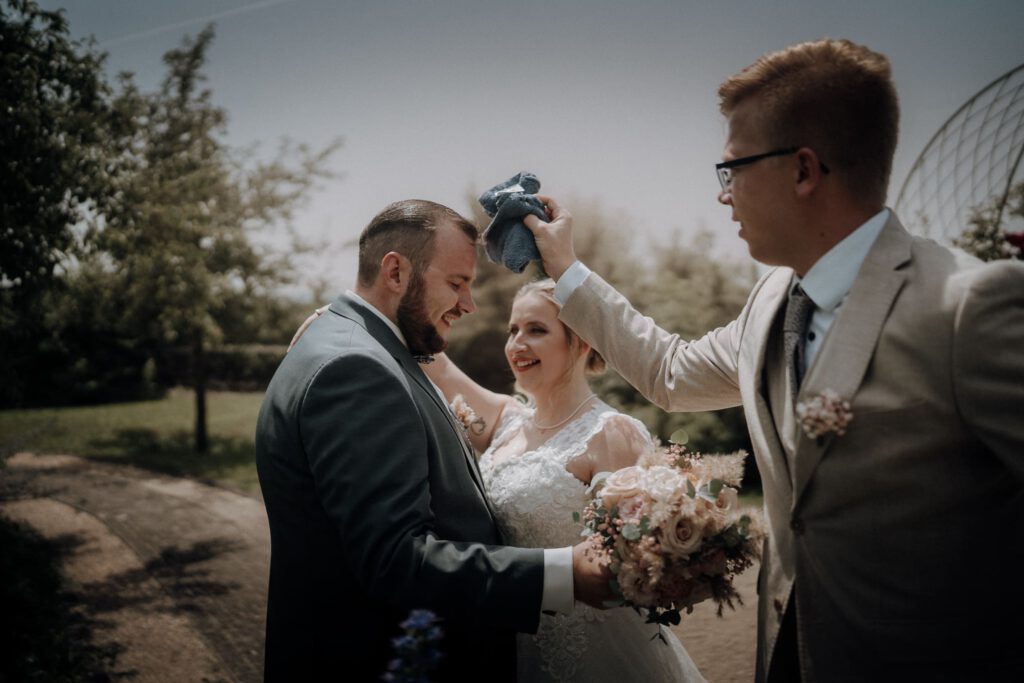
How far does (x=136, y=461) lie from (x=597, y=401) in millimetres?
14543

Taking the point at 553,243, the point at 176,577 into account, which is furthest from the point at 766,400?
the point at 176,577

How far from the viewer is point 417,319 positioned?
9.66 feet

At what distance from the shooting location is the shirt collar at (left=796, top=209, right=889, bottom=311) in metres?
2.05

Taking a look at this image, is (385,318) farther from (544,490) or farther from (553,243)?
(544,490)

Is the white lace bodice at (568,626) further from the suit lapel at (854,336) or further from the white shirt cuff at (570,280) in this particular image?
the suit lapel at (854,336)

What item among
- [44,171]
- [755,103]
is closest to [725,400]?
[755,103]

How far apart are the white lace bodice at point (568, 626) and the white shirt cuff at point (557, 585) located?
37.6 inches

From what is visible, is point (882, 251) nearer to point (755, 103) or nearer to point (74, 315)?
point (755, 103)

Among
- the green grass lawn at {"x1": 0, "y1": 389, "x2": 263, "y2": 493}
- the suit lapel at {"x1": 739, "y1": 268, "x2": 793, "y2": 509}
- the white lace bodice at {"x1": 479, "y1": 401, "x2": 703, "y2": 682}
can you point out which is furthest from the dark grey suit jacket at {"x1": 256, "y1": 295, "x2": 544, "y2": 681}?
the green grass lawn at {"x1": 0, "y1": 389, "x2": 263, "y2": 493}

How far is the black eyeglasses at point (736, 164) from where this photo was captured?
6.81 feet

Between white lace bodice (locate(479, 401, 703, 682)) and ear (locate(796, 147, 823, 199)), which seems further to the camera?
white lace bodice (locate(479, 401, 703, 682))

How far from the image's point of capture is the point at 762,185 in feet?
7.01

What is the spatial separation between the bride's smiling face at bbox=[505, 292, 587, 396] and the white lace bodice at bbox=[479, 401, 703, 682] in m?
0.54

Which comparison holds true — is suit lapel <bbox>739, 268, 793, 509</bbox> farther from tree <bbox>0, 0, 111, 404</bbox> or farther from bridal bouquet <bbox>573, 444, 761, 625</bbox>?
tree <bbox>0, 0, 111, 404</bbox>
